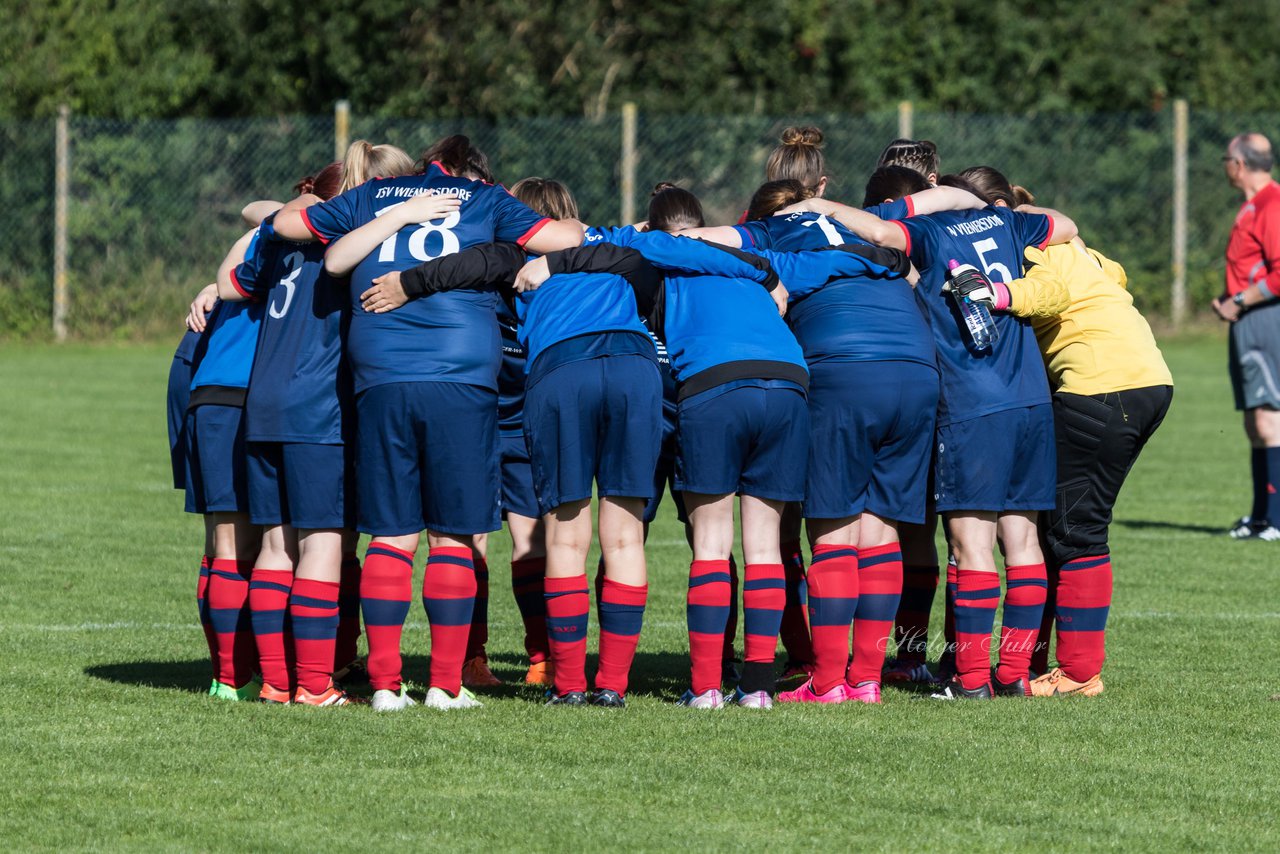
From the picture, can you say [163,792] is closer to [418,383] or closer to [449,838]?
[449,838]

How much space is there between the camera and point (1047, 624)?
727 cm

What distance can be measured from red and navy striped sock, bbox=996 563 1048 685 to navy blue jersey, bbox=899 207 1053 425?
2.07ft

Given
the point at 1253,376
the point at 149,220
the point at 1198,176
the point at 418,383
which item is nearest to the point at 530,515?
the point at 418,383

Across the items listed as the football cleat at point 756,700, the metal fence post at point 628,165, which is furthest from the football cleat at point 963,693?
the metal fence post at point 628,165

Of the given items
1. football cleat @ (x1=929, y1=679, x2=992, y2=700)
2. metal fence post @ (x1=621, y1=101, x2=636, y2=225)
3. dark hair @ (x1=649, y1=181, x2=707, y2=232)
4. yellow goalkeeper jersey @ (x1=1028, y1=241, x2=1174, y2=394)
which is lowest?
football cleat @ (x1=929, y1=679, x2=992, y2=700)

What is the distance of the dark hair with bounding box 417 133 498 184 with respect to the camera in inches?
256

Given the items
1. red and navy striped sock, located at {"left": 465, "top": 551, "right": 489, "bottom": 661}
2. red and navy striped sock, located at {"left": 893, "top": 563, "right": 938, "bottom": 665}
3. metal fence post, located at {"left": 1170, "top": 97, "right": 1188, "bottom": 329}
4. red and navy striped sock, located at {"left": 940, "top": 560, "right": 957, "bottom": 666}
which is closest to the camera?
red and navy striped sock, located at {"left": 940, "top": 560, "right": 957, "bottom": 666}

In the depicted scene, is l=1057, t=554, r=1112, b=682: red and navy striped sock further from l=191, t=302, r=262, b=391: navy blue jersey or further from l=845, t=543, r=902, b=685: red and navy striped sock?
l=191, t=302, r=262, b=391: navy blue jersey

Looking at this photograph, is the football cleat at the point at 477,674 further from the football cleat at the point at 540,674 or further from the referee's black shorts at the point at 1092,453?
the referee's black shorts at the point at 1092,453

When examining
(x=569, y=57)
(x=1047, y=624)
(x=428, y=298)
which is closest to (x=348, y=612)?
(x=428, y=298)

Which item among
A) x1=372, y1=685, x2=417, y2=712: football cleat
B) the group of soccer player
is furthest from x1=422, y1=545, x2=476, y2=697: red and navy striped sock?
x1=372, y1=685, x2=417, y2=712: football cleat

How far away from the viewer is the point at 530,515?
7.10m

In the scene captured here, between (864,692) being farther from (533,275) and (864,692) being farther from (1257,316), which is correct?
(1257,316)

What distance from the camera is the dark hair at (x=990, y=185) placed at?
705 centimetres
